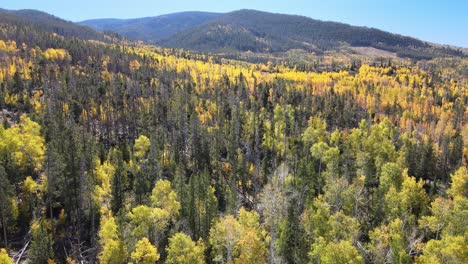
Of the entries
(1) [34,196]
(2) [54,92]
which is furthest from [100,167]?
(2) [54,92]

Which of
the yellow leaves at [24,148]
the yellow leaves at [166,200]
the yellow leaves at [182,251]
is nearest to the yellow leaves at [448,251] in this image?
the yellow leaves at [182,251]

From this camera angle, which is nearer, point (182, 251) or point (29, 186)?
point (182, 251)

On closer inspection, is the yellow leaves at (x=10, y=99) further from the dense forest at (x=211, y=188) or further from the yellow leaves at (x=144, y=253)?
the yellow leaves at (x=144, y=253)

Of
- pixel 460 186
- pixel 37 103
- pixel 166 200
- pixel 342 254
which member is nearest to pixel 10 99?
pixel 37 103

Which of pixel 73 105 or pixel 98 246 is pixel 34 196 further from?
pixel 73 105

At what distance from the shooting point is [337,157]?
107 m

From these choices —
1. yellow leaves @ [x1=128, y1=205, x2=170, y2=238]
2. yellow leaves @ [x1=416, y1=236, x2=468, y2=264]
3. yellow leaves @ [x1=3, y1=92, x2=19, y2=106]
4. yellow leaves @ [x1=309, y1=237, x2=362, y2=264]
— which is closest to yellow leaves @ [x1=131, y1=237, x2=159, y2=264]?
yellow leaves @ [x1=128, y1=205, x2=170, y2=238]

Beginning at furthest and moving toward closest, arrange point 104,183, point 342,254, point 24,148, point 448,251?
1. point 104,183
2. point 24,148
3. point 342,254
4. point 448,251

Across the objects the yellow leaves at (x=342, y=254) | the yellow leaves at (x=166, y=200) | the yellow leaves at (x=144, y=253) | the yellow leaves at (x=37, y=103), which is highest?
the yellow leaves at (x=37, y=103)

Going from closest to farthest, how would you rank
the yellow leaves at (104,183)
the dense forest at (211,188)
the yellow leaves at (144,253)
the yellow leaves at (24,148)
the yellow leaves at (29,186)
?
the yellow leaves at (144,253)
the dense forest at (211,188)
the yellow leaves at (29,186)
the yellow leaves at (104,183)
the yellow leaves at (24,148)

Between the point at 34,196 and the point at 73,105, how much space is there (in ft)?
222

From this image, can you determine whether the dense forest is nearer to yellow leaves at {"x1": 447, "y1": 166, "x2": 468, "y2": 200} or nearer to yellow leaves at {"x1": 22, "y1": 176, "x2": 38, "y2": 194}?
yellow leaves at {"x1": 22, "y1": 176, "x2": 38, "y2": 194}

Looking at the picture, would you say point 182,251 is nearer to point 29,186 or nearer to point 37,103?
point 29,186

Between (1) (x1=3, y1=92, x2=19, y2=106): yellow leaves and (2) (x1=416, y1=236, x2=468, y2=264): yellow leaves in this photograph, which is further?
(1) (x1=3, y1=92, x2=19, y2=106): yellow leaves
